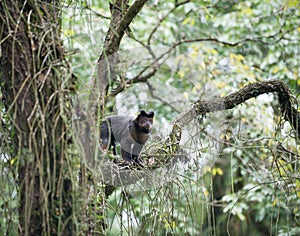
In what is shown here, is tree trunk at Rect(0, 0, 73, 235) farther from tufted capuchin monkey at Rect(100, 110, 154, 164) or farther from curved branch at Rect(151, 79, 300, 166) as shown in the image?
tufted capuchin monkey at Rect(100, 110, 154, 164)

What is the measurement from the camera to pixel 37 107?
6.49 feet

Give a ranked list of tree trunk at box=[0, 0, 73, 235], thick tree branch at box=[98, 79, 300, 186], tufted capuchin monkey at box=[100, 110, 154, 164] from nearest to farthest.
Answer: tree trunk at box=[0, 0, 73, 235] < thick tree branch at box=[98, 79, 300, 186] < tufted capuchin monkey at box=[100, 110, 154, 164]

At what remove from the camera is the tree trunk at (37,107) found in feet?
6.40

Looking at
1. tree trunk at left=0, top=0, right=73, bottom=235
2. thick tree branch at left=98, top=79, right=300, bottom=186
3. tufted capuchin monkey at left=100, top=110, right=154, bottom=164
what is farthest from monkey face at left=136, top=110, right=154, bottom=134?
tree trunk at left=0, top=0, right=73, bottom=235

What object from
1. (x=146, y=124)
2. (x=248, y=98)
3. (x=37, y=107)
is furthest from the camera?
(x=146, y=124)

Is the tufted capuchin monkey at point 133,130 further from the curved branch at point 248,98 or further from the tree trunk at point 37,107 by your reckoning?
the tree trunk at point 37,107

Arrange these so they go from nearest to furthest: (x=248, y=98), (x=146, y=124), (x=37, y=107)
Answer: (x=37, y=107)
(x=248, y=98)
(x=146, y=124)

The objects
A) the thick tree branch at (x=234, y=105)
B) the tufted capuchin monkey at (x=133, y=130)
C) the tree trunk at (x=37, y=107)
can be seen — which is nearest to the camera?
the tree trunk at (x=37, y=107)

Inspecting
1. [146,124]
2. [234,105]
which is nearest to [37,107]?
[234,105]

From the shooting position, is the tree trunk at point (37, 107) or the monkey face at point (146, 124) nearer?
the tree trunk at point (37, 107)

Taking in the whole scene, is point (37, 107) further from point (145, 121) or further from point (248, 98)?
point (145, 121)

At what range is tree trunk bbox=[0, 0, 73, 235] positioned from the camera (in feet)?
6.40

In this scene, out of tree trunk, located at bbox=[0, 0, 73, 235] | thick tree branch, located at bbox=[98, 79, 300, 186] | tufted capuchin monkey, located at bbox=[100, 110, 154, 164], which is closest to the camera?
tree trunk, located at bbox=[0, 0, 73, 235]

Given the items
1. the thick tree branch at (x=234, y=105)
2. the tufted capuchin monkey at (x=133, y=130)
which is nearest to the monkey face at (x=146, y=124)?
the tufted capuchin monkey at (x=133, y=130)
